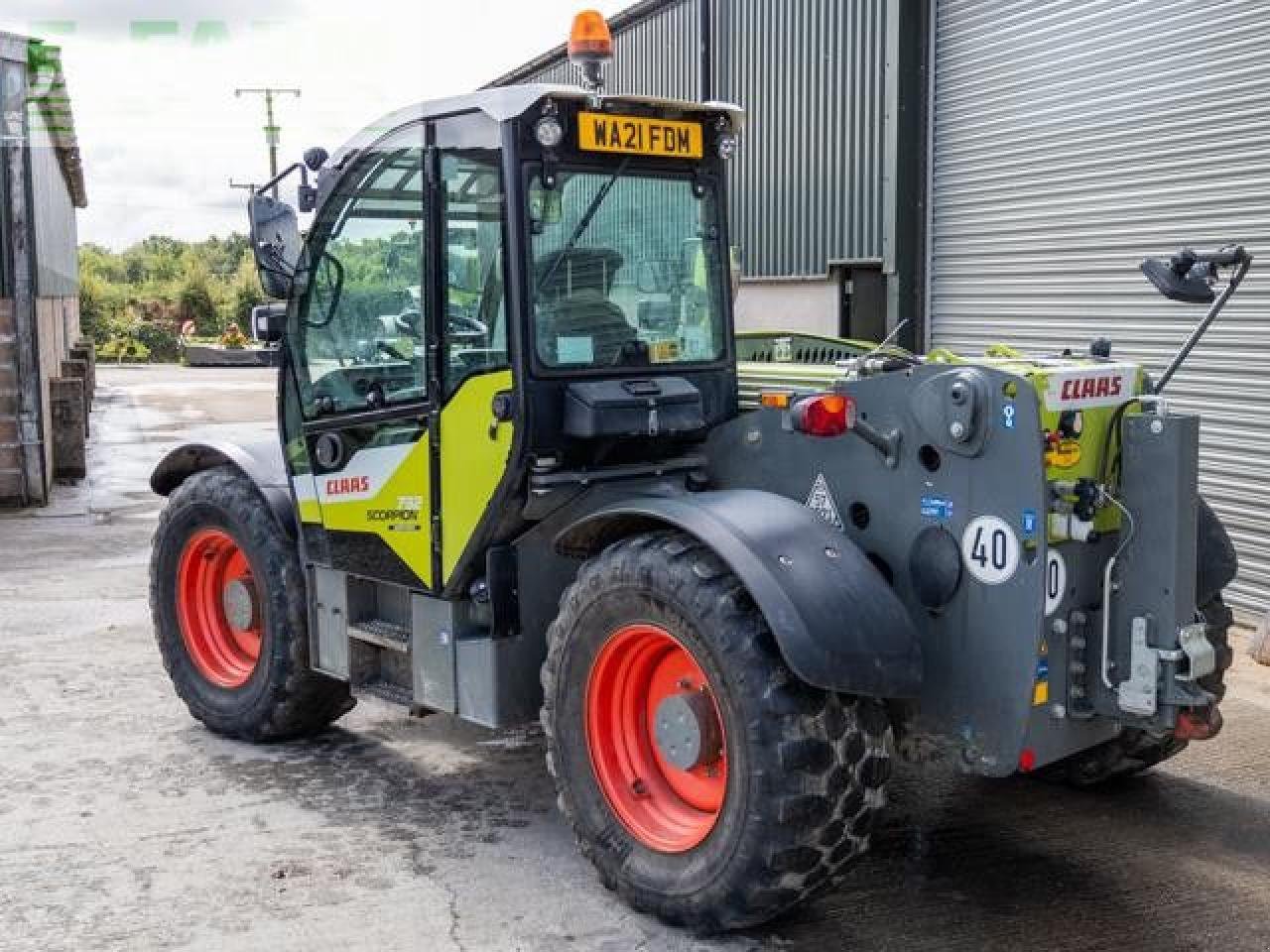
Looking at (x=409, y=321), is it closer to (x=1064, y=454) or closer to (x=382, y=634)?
(x=382, y=634)

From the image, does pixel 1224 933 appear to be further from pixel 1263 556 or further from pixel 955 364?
pixel 1263 556

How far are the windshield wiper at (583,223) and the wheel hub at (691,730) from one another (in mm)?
1395

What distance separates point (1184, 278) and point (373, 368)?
2.80 m

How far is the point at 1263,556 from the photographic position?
8.02 m

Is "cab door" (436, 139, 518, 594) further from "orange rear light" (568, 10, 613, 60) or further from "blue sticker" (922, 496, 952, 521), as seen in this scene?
"blue sticker" (922, 496, 952, 521)

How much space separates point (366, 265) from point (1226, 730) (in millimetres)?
4131

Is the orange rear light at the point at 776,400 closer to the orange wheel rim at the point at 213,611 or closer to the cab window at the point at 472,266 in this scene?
the cab window at the point at 472,266

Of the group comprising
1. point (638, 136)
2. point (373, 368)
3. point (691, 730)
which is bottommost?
point (691, 730)

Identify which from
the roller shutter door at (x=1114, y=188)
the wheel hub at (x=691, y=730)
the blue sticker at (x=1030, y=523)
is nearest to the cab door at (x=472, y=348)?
the wheel hub at (x=691, y=730)

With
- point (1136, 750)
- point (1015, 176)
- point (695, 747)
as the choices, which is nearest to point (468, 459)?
point (695, 747)

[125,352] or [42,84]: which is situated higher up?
[42,84]

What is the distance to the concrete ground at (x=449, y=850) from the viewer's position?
4.16 metres

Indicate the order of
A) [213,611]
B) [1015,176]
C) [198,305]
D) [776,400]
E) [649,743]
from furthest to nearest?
[198,305], [1015,176], [213,611], [776,400], [649,743]

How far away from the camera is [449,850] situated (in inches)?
189
